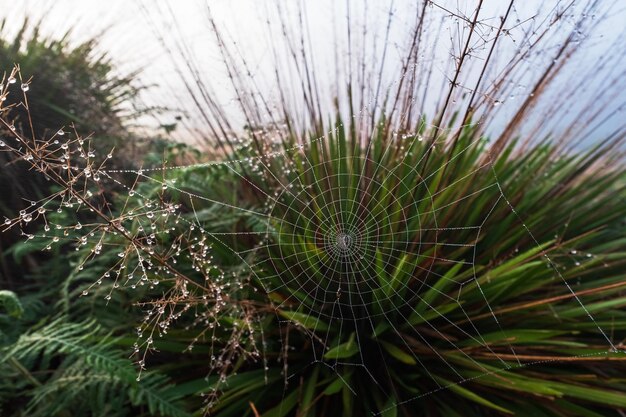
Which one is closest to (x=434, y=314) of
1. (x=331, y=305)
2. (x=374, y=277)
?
(x=374, y=277)

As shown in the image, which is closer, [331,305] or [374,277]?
[374,277]

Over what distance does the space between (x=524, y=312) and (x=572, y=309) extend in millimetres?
165

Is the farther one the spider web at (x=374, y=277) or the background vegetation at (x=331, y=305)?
the spider web at (x=374, y=277)

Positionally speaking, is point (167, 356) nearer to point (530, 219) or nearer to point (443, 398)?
point (443, 398)

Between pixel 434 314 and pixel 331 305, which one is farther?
pixel 331 305

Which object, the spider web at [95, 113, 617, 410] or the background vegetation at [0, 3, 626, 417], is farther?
the spider web at [95, 113, 617, 410]

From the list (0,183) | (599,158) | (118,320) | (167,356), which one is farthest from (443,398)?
(0,183)

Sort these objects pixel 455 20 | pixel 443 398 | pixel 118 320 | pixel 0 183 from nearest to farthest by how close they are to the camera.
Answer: pixel 455 20, pixel 443 398, pixel 118 320, pixel 0 183

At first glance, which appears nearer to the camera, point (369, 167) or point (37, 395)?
point (37, 395)

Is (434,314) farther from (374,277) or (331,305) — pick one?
(331,305)

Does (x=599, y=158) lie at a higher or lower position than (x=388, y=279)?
lower

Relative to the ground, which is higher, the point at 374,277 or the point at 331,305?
the point at 374,277

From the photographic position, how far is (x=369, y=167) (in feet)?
6.59

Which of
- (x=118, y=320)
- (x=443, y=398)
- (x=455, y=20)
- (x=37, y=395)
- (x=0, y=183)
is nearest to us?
(x=455, y=20)
